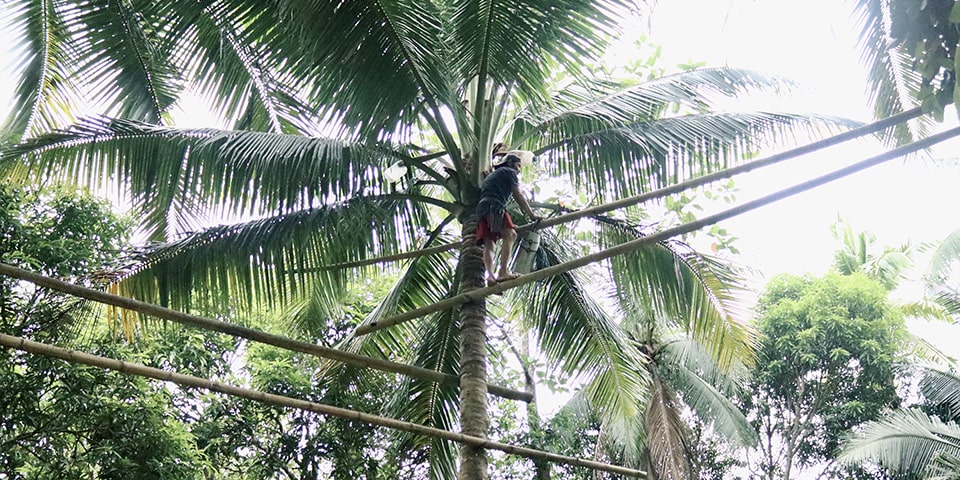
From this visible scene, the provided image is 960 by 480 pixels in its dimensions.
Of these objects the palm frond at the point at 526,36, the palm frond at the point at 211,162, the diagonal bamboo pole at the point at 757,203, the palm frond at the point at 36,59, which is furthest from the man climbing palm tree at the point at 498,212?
the palm frond at the point at 36,59

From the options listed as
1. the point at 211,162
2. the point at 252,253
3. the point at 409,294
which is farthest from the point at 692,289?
the point at 211,162

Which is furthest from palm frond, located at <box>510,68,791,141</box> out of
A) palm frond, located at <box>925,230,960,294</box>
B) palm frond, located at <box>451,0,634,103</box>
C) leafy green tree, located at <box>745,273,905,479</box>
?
palm frond, located at <box>925,230,960,294</box>

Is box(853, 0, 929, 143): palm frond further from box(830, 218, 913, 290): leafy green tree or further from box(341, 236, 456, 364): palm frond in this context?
box(830, 218, 913, 290): leafy green tree

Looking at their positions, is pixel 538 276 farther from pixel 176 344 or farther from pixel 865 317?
pixel 865 317

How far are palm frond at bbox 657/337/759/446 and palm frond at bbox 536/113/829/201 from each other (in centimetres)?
562

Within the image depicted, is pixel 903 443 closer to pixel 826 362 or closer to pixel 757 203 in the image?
pixel 826 362

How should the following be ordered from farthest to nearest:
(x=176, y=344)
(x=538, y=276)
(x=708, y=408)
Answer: (x=708, y=408) → (x=176, y=344) → (x=538, y=276)

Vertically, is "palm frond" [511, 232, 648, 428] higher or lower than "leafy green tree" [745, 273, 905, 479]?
higher

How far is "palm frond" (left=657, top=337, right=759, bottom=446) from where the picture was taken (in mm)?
11234

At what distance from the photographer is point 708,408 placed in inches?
453

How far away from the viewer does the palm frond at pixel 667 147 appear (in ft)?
19.7

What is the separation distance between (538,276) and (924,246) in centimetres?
1562

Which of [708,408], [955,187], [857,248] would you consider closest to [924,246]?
[857,248]

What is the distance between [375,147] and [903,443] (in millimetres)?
9868
